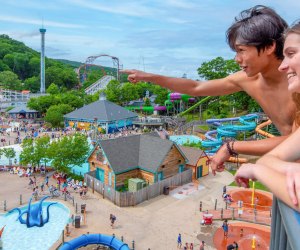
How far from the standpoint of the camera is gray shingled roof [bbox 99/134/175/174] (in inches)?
863

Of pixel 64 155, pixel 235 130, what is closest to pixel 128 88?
pixel 235 130

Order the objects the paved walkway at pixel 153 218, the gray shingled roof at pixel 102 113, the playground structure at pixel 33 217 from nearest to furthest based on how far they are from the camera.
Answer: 1. the paved walkway at pixel 153 218
2. the playground structure at pixel 33 217
3. the gray shingled roof at pixel 102 113

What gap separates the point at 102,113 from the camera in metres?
46.5

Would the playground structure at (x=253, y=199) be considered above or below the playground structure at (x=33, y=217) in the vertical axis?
above

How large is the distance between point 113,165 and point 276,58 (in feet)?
62.1

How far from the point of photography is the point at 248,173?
2.18 meters

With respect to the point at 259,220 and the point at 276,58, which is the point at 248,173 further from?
the point at 259,220

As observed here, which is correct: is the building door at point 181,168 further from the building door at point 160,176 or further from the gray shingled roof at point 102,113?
the gray shingled roof at point 102,113

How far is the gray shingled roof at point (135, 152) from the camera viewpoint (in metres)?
21.9

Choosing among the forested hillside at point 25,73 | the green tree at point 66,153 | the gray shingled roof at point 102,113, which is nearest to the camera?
the green tree at point 66,153

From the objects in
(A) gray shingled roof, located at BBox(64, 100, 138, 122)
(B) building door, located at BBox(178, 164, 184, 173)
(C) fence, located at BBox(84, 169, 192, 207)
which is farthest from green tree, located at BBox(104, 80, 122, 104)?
(C) fence, located at BBox(84, 169, 192, 207)

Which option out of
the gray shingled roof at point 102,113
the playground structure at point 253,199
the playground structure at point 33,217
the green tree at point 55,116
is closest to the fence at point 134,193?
the playground structure at point 253,199

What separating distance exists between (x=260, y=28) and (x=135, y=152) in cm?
2076

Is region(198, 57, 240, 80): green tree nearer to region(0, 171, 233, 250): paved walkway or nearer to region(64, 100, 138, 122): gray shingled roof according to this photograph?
region(64, 100, 138, 122): gray shingled roof
